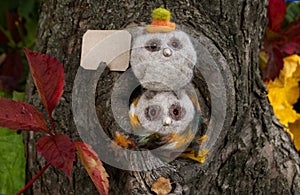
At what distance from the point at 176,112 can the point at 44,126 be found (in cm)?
25

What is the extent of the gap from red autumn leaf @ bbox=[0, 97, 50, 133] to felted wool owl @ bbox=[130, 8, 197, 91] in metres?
0.21

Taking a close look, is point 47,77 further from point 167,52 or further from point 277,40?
point 277,40

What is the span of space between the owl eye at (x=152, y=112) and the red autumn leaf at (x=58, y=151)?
0.51 ft

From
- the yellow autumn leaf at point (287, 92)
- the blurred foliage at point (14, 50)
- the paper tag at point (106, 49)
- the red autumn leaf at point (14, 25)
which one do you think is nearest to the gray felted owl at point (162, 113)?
the paper tag at point (106, 49)

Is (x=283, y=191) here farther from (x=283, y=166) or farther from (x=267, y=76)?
(x=267, y=76)

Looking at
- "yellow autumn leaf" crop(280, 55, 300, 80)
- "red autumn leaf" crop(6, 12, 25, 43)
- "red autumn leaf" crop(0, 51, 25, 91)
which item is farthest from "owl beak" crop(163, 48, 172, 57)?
"red autumn leaf" crop(6, 12, 25, 43)

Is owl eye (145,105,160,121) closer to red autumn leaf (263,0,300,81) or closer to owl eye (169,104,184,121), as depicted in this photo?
owl eye (169,104,184,121)

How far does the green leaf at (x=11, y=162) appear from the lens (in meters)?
1.23

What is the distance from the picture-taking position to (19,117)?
2.99 ft

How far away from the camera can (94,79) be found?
1072mm

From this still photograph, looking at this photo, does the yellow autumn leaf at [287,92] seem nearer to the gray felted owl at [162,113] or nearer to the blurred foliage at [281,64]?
the blurred foliage at [281,64]

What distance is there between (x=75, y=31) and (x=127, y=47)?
0.17 m

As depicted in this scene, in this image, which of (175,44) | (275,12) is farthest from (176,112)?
(275,12)

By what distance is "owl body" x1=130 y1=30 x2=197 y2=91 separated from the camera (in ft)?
3.10
